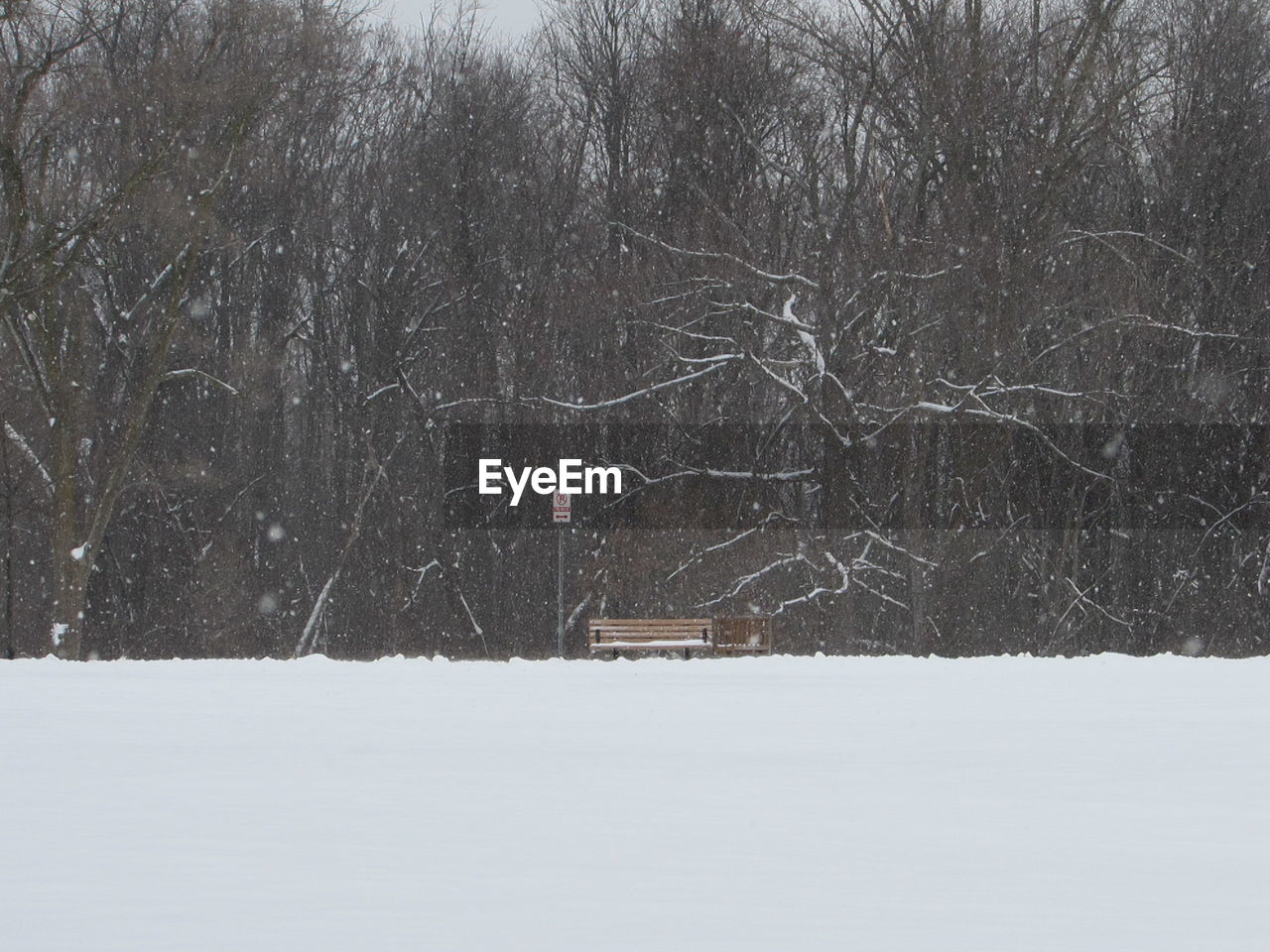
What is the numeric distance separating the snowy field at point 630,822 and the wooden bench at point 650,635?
744cm

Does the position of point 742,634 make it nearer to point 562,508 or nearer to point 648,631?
point 648,631

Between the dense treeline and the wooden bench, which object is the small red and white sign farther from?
the dense treeline

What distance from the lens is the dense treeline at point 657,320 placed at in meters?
30.3

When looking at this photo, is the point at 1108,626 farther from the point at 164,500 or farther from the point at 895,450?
the point at 164,500

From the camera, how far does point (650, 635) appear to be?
24453 millimetres

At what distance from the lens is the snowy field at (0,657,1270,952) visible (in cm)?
677

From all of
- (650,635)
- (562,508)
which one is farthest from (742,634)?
(562,508)

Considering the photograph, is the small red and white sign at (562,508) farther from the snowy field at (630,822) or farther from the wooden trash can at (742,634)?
the snowy field at (630,822)

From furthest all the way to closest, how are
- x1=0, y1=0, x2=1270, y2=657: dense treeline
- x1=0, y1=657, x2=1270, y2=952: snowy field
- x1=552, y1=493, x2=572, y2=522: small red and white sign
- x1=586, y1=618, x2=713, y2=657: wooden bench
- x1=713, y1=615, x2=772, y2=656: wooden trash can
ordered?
x1=0, y1=0, x2=1270, y2=657: dense treeline, x1=713, y1=615, x2=772, y2=656: wooden trash can, x1=586, y1=618, x2=713, y2=657: wooden bench, x1=552, y1=493, x2=572, y2=522: small red and white sign, x1=0, y1=657, x2=1270, y2=952: snowy field

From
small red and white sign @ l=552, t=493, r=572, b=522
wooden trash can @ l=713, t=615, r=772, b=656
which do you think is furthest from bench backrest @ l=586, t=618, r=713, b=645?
small red and white sign @ l=552, t=493, r=572, b=522

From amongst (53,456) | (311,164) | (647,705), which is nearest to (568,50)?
(311,164)

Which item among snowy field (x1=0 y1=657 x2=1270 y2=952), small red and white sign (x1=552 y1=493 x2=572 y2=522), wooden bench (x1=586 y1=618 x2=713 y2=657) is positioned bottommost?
snowy field (x1=0 y1=657 x2=1270 y2=952)

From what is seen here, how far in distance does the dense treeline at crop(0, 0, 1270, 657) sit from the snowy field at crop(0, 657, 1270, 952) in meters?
14.7

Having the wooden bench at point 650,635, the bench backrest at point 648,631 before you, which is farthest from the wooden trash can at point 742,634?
the bench backrest at point 648,631
